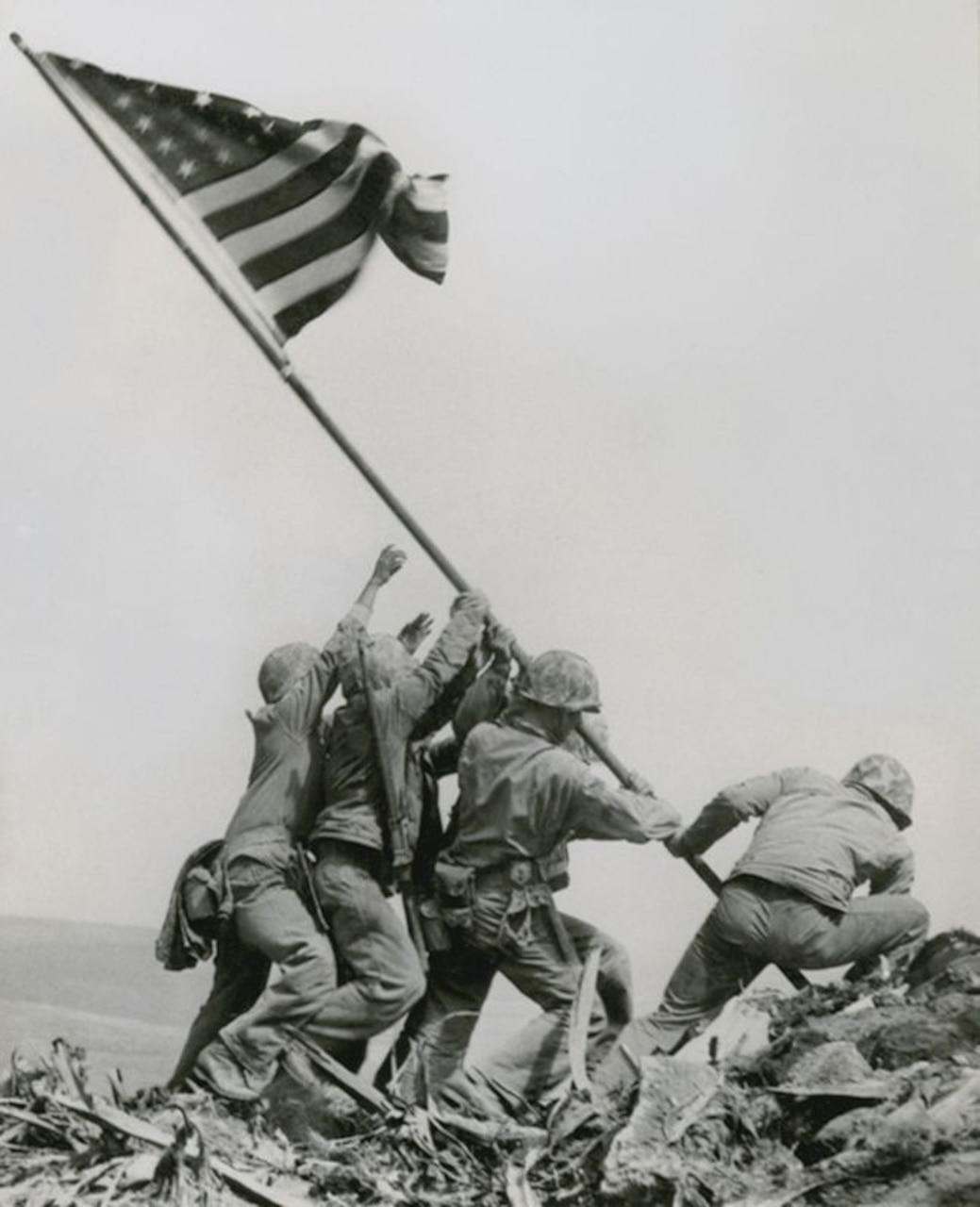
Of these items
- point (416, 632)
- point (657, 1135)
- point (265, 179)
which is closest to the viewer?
point (657, 1135)

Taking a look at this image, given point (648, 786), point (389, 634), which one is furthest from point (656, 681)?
point (389, 634)

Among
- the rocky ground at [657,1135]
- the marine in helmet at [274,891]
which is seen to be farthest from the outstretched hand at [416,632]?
the rocky ground at [657,1135]

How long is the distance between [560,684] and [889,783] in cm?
110

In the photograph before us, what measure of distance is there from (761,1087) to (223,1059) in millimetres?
1613

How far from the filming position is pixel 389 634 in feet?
18.6

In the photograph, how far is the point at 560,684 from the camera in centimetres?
545

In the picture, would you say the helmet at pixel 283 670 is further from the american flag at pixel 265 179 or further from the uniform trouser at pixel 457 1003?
the american flag at pixel 265 179

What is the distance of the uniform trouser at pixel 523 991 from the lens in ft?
17.5

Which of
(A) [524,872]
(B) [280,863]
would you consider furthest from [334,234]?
(A) [524,872]

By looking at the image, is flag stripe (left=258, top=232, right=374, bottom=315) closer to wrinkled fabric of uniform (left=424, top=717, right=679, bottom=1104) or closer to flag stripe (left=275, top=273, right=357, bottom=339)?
flag stripe (left=275, top=273, right=357, bottom=339)

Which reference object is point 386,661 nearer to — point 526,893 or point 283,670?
point 283,670

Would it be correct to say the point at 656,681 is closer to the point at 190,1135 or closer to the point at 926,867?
the point at 926,867

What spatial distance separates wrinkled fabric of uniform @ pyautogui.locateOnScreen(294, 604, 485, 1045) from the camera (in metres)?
5.34

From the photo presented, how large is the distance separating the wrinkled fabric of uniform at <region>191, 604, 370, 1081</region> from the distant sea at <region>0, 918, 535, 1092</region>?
0.76 feet
